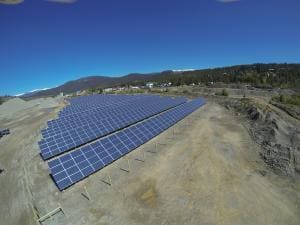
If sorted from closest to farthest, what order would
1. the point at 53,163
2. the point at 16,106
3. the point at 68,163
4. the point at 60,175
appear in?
1. the point at 60,175
2. the point at 53,163
3. the point at 68,163
4. the point at 16,106

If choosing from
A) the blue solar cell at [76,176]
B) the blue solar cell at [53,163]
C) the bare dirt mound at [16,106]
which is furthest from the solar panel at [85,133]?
the bare dirt mound at [16,106]

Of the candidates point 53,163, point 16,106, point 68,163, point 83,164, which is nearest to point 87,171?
point 83,164

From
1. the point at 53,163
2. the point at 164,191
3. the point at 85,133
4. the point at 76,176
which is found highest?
the point at 85,133

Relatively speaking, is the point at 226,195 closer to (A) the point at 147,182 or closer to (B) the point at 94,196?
(A) the point at 147,182

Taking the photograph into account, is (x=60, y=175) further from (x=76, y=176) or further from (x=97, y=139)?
(x=97, y=139)

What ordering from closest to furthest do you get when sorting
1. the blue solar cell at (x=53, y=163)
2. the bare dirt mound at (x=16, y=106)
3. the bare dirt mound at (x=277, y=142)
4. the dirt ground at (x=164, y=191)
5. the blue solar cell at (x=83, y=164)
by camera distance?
1. the dirt ground at (x=164, y=191)
2. the blue solar cell at (x=53, y=163)
3. the blue solar cell at (x=83, y=164)
4. the bare dirt mound at (x=277, y=142)
5. the bare dirt mound at (x=16, y=106)

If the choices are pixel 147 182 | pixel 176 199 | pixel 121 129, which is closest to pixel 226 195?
pixel 176 199

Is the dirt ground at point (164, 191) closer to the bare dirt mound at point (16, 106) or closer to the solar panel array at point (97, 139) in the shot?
the solar panel array at point (97, 139)

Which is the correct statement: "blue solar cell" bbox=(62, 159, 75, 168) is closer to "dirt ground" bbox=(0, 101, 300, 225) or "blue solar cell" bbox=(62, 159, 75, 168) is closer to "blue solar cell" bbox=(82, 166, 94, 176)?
"blue solar cell" bbox=(82, 166, 94, 176)

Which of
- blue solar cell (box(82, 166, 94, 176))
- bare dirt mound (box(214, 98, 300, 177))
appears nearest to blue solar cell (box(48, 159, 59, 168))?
blue solar cell (box(82, 166, 94, 176))
